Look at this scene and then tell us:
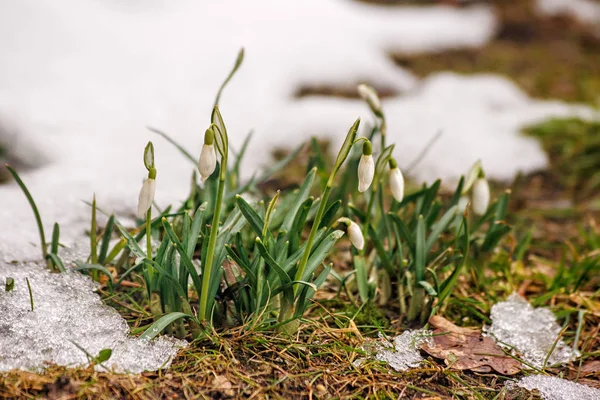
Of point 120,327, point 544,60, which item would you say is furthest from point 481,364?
point 544,60

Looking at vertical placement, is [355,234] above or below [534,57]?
below

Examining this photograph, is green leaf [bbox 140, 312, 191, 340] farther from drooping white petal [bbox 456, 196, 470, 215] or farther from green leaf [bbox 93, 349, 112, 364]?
drooping white petal [bbox 456, 196, 470, 215]

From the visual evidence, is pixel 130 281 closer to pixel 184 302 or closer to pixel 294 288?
pixel 184 302

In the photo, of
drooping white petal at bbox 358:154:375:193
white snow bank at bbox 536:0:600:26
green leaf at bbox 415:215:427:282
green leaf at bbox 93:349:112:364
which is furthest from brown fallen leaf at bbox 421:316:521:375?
white snow bank at bbox 536:0:600:26

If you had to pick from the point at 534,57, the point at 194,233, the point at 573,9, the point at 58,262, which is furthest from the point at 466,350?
the point at 573,9

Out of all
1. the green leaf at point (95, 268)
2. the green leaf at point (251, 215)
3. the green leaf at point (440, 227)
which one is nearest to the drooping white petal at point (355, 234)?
the green leaf at point (251, 215)

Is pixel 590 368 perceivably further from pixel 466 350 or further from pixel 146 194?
pixel 146 194
